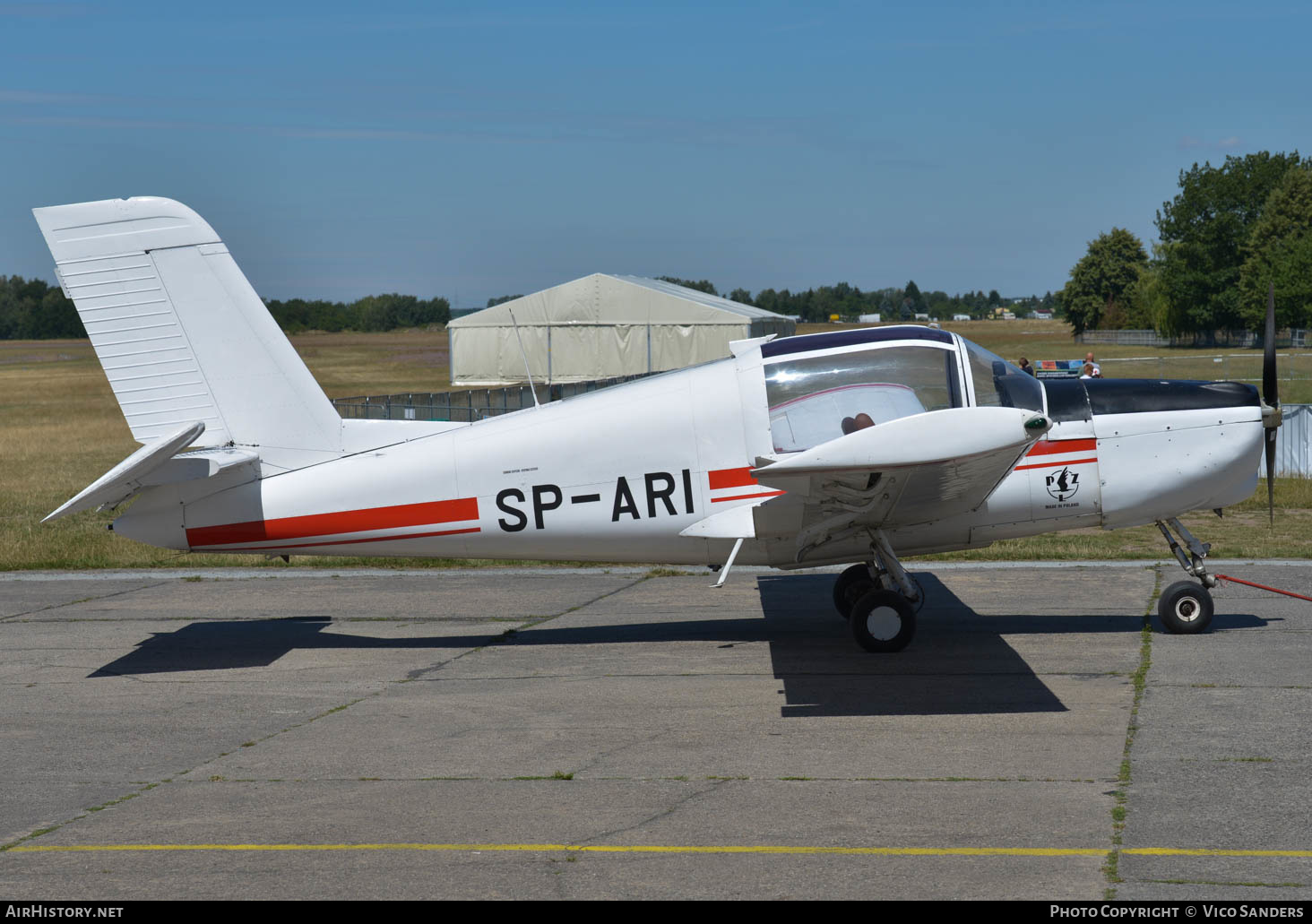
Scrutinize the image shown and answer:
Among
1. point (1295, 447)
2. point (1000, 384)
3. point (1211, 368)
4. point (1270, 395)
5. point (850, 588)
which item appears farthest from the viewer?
point (1211, 368)

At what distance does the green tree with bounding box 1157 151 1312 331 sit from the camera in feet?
321

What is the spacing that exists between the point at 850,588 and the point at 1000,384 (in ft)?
7.78

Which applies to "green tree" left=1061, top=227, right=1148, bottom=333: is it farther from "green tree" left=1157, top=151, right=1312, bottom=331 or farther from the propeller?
the propeller

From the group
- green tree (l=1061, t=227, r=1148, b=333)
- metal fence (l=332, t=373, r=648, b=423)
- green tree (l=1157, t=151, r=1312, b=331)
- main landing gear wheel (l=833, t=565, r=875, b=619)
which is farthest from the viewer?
green tree (l=1061, t=227, r=1148, b=333)

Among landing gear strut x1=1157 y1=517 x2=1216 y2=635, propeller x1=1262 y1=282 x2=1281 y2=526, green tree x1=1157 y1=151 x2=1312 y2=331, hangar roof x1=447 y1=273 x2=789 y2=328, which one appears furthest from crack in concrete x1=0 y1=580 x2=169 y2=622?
green tree x1=1157 y1=151 x2=1312 y2=331

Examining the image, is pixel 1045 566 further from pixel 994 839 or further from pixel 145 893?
pixel 145 893

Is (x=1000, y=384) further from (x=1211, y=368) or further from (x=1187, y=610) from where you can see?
(x=1211, y=368)

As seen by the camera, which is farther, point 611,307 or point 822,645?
point 611,307

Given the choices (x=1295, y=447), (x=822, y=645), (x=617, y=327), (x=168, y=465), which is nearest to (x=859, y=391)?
(x=822, y=645)

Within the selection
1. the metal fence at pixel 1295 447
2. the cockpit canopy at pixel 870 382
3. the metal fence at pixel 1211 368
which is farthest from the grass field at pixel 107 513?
the cockpit canopy at pixel 870 382

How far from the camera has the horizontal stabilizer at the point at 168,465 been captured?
29.1 feet

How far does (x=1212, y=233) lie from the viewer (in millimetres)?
99500

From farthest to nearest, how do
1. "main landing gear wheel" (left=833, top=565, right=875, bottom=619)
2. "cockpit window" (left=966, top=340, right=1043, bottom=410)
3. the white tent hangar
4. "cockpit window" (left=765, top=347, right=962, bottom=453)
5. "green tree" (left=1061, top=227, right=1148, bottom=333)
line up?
1. "green tree" (left=1061, top=227, right=1148, bottom=333)
2. the white tent hangar
3. "main landing gear wheel" (left=833, top=565, right=875, bottom=619)
4. "cockpit window" (left=966, top=340, right=1043, bottom=410)
5. "cockpit window" (left=765, top=347, right=962, bottom=453)

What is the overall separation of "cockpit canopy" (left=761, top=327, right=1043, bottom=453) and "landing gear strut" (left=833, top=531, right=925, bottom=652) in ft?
3.42
